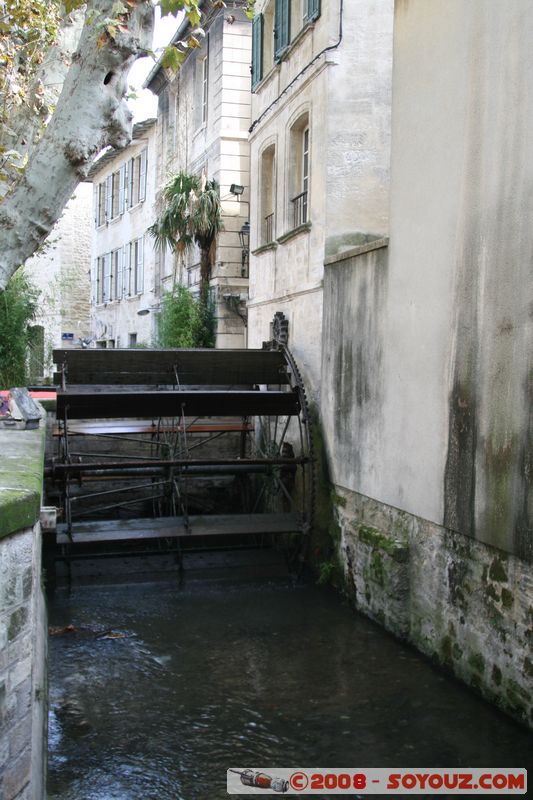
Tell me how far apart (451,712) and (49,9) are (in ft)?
→ 27.0

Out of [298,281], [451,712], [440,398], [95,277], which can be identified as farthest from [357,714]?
[95,277]

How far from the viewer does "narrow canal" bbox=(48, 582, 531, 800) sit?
18.5 feet

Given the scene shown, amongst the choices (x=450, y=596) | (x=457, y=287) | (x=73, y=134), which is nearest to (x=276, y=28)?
(x=457, y=287)

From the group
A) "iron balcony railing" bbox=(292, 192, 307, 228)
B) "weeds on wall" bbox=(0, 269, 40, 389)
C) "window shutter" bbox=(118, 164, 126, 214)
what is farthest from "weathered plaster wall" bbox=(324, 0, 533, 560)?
"window shutter" bbox=(118, 164, 126, 214)

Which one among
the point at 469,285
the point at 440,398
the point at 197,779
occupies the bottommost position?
the point at 197,779

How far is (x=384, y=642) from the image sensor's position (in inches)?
307

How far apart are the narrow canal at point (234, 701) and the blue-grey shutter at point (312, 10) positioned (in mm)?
7118

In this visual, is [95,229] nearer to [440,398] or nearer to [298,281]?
[298,281]

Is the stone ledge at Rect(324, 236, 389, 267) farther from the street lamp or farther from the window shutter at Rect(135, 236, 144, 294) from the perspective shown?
the window shutter at Rect(135, 236, 144, 294)

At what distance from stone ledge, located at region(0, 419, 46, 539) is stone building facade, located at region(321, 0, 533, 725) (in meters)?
3.24

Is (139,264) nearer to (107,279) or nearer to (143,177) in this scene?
(143,177)

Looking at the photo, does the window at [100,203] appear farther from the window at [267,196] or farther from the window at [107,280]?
the window at [267,196]

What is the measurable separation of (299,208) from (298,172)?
51 centimetres

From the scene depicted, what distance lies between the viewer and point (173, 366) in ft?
36.2
